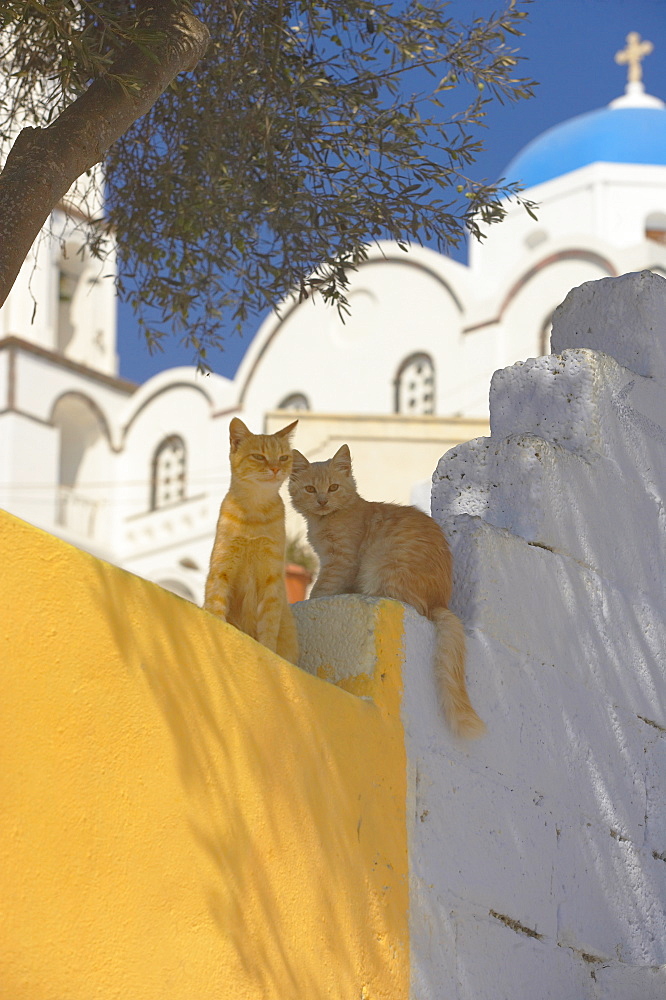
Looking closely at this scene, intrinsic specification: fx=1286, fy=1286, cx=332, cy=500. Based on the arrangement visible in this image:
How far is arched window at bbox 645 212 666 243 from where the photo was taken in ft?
92.9

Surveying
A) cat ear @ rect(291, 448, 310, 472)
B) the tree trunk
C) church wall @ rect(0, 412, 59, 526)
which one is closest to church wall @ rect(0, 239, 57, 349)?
church wall @ rect(0, 412, 59, 526)

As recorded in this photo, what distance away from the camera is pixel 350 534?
4.12 metres

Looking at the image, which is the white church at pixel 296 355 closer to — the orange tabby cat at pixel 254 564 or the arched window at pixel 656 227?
the arched window at pixel 656 227

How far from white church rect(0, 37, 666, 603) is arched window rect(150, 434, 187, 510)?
0.05 metres

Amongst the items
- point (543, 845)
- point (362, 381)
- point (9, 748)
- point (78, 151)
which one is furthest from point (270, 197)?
point (362, 381)

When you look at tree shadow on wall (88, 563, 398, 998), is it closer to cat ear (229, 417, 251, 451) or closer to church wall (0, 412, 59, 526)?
cat ear (229, 417, 251, 451)

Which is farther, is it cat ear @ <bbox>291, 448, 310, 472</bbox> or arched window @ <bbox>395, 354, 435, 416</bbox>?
arched window @ <bbox>395, 354, 435, 416</bbox>

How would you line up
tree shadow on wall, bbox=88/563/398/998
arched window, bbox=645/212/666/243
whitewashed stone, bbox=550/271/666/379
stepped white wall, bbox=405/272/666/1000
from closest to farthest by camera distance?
tree shadow on wall, bbox=88/563/398/998, stepped white wall, bbox=405/272/666/1000, whitewashed stone, bbox=550/271/666/379, arched window, bbox=645/212/666/243

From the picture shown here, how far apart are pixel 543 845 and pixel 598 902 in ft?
1.05

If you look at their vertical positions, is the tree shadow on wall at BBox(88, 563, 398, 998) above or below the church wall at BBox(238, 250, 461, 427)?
below

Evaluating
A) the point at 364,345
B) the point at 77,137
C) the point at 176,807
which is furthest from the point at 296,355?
the point at 176,807

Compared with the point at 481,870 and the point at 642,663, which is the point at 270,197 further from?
the point at 481,870

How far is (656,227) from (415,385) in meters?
7.13

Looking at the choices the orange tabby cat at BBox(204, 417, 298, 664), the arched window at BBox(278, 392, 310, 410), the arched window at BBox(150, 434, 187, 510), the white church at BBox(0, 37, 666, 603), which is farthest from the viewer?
the arched window at BBox(150, 434, 187, 510)
